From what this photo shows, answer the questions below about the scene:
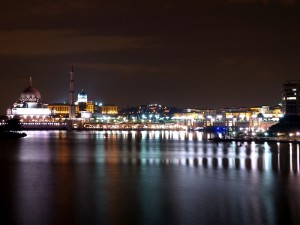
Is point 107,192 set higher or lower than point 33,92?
lower

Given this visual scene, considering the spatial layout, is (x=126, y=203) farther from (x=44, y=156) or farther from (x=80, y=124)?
(x=80, y=124)

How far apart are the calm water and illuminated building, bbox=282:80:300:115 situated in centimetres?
5161

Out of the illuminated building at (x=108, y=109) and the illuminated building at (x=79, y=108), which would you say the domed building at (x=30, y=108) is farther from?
the illuminated building at (x=108, y=109)

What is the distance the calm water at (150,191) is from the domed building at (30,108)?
8549 centimetres

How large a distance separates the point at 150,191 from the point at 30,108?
98.1 metres

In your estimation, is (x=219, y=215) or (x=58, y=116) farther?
(x=58, y=116)

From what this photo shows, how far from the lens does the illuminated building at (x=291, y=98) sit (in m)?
79.9

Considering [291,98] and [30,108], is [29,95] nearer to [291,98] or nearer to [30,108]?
[30,108]

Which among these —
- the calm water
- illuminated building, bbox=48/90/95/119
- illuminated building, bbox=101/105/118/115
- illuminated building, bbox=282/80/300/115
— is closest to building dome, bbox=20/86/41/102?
illuminated building, bbox=48/90/95/119

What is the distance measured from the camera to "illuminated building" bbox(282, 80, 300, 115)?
262 ft

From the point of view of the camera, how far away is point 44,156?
1305 inches

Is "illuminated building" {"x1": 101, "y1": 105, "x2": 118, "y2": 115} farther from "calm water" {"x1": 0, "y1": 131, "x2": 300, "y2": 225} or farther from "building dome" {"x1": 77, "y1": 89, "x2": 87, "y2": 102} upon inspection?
"calm water" {"x1": 0, "y1": 131, "x2": 300, "y2": 225}

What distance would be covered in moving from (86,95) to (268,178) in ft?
362

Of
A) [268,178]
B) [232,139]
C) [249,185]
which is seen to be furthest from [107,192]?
[232,139]
